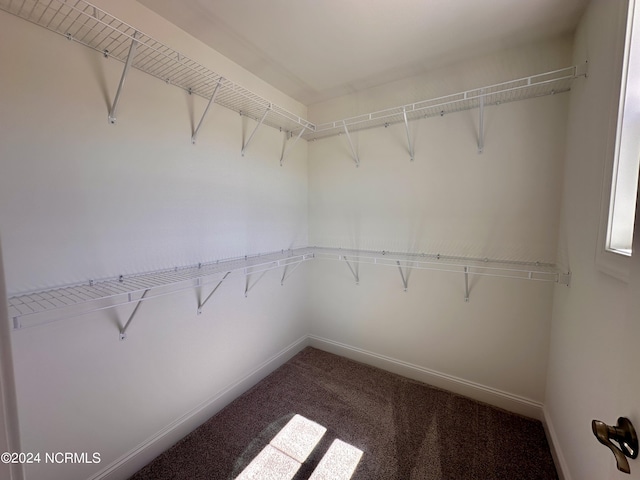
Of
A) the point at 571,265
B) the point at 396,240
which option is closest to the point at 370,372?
the point at 396,240

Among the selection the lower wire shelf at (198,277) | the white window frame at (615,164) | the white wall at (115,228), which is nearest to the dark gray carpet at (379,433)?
the white wall at (115,228)

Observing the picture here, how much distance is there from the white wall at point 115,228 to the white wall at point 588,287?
1918 millimetres

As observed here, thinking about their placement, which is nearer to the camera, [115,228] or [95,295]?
[95,295]

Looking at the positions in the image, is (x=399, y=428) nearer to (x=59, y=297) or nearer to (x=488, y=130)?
(x=59, y=297)

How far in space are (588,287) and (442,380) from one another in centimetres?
126

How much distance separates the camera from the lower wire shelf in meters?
0.99

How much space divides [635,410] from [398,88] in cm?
216

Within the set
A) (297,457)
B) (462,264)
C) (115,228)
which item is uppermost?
(115,228)

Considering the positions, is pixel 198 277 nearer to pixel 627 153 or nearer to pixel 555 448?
pixel 627 153

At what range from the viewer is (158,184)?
4.66 ft

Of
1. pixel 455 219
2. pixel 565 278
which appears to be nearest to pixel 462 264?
pixel 455 219

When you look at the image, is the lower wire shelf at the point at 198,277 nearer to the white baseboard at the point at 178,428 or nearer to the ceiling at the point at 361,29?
the white baseboard at the point at 178,428

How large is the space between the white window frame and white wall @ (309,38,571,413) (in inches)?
26.2

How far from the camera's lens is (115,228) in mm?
1258
